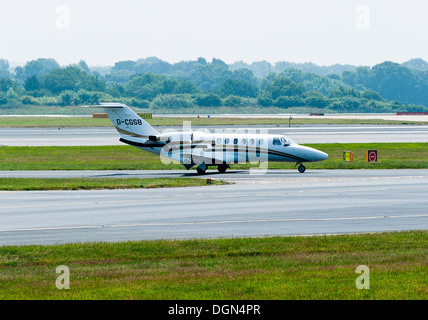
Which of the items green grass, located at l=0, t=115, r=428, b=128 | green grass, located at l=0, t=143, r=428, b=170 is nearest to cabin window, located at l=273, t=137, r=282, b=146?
green grass, located at l=0, t=143, r=428, b=170

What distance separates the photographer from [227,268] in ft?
54.3

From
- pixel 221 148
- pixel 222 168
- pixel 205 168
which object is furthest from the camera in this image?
pixel 222 168

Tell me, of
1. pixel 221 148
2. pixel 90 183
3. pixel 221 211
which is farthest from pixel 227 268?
pixel 221 148

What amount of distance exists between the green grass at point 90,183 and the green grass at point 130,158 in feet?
33.9

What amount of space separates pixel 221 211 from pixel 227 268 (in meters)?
12.0

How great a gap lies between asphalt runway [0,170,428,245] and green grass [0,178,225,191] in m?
1.51

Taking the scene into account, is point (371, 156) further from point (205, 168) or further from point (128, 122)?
point (128, 122)

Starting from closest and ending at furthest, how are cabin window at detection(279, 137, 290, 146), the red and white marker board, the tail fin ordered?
cabin window at detection(279, 137, 290, 146) < the tail fin < the red and white marker board

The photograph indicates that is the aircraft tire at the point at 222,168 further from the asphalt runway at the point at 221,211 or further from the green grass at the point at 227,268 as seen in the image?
the green grass at the point at 227,268

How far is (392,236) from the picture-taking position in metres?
21.7

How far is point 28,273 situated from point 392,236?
11208mm

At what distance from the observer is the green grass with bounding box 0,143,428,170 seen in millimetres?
52062

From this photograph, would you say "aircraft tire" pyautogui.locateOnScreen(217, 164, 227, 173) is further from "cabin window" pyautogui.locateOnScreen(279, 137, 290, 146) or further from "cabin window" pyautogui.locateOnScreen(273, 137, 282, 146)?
"cabin window" pyautogui.locateOnScreen(279, 137, 290, 146)
